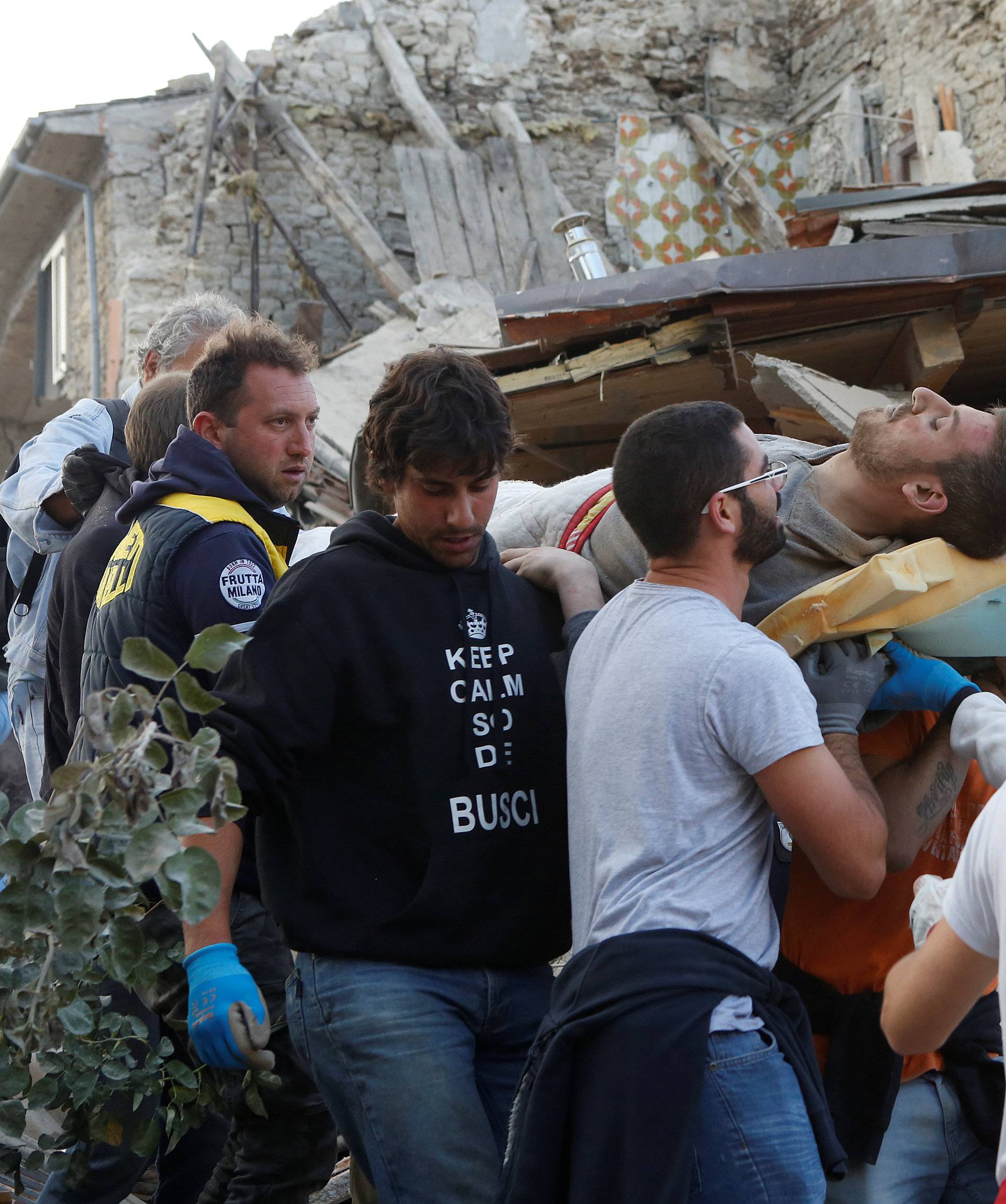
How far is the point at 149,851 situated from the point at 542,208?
9673mm

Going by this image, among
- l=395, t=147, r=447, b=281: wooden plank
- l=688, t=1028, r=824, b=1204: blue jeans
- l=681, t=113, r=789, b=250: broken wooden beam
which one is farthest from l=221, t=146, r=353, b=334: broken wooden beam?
l=688, t=1028, r=824, b=1204: blue jeans

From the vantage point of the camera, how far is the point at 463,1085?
184 centimetres

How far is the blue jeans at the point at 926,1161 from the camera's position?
1908mm

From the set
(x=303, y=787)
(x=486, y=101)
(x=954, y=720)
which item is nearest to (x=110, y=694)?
(x=303, y=787)

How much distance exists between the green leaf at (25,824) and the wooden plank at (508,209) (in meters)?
8.49

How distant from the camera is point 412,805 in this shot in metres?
1.94

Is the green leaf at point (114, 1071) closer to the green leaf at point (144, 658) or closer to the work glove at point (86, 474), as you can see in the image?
the green leaf at point (144, 658)

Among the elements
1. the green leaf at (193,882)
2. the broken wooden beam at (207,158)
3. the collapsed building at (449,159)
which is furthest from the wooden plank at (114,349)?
the green leaf at (193,882)

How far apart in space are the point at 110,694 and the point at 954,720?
1288 mm

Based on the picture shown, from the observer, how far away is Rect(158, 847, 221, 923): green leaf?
1.52 meters

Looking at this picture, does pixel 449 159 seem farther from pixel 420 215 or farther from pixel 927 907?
pixel 927 907

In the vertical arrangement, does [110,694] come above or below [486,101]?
below

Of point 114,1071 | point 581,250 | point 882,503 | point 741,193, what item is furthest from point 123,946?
point 741,193

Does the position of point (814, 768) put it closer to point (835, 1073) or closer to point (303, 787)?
point (835, 1073)
